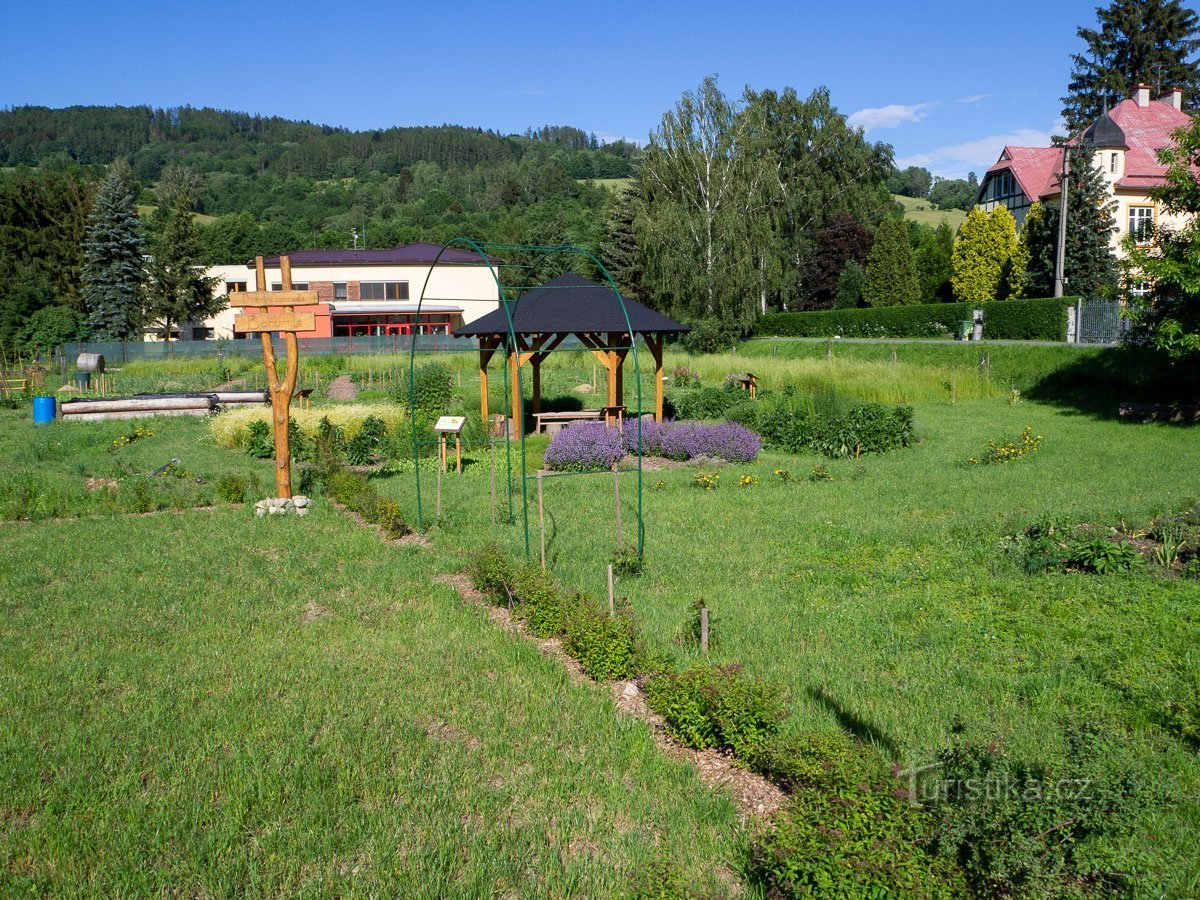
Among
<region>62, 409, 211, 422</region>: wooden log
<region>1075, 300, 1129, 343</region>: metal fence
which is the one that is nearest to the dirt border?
<region>62, 409, 211, 422</region>: wooden log

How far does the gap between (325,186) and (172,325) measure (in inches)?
2902

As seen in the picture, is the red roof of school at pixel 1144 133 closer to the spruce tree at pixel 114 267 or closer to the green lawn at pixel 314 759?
the green lawn at pixel 314 759

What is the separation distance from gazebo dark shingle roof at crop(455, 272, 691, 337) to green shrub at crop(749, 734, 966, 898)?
14.0 metres

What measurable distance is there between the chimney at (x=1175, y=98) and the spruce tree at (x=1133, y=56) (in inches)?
26.7

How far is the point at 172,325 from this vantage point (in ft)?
163

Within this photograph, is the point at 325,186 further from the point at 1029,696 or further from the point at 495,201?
the point at 1029,696

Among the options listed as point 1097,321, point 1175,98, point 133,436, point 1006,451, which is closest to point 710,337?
point 1097,321

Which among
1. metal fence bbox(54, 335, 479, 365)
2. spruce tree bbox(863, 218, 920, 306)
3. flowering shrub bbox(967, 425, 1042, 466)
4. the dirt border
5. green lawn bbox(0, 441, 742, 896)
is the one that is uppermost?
spruce tree bbox(863, 218, 920, 306)

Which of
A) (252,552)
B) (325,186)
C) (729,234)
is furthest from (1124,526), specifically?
(325,186)

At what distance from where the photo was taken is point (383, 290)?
5269cm

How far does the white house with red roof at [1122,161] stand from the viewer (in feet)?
140

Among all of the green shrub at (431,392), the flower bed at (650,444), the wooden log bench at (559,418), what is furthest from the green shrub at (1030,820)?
the green shrub at (431,392)

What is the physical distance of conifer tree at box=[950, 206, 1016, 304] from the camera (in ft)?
134

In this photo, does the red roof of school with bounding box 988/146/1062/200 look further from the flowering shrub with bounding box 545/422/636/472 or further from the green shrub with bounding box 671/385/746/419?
the flowering shrub with bounding box 545/422/636/472
